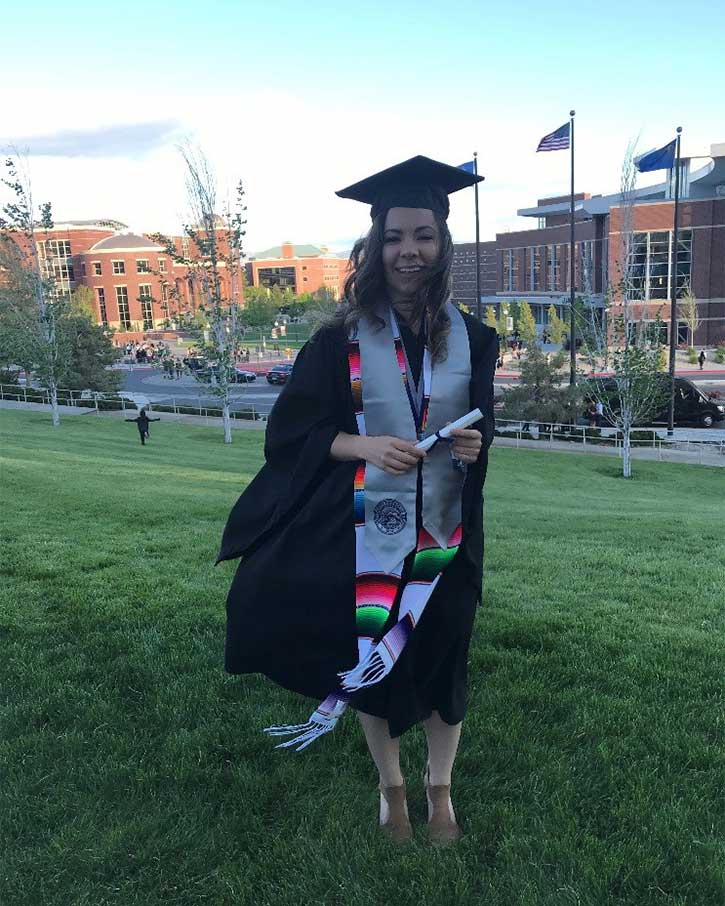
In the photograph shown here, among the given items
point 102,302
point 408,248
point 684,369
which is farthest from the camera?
point 102,302

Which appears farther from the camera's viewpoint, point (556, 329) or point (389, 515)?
point (556, 329)

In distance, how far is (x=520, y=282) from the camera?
78.2 m

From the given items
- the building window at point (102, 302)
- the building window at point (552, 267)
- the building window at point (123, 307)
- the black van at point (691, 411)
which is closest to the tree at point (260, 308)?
the building window at point (123, 307)

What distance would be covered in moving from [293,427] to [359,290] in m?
0.51

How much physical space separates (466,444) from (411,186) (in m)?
0.91

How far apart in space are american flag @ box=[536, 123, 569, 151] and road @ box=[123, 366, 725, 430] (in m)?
9.15

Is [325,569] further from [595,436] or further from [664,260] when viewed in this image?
[664,260]

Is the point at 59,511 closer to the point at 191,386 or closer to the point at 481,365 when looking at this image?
the point at 481,365

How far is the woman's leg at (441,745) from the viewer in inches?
102

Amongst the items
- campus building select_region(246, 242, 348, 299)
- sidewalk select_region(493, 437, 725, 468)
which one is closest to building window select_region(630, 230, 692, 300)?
sidewalk select_region(493, 437, 725, 468)

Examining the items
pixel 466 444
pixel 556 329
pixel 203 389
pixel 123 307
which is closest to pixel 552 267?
pixel 556 329

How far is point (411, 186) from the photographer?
2.54 meters

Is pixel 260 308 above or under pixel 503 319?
above

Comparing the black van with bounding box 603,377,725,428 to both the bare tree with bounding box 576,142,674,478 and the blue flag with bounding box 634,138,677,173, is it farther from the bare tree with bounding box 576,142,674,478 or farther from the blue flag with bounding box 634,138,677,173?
the blue flag with bounding box 634,138,677,173
